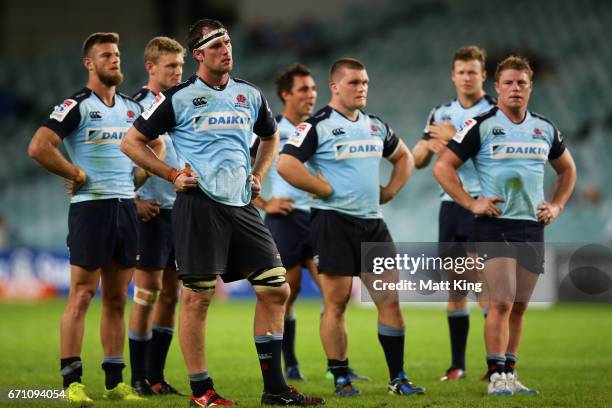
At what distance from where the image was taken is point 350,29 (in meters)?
27.0

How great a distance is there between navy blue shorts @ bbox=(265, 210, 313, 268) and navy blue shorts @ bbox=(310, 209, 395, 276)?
148cm

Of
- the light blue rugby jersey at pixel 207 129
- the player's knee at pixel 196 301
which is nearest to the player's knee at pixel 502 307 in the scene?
the light blue rugby jersey at pixel 207 129

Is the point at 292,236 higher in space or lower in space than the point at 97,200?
lower

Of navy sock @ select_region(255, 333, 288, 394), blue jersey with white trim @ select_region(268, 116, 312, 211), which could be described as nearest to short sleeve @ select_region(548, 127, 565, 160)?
blue jersey with white trim @ select_region(268, 116, 312, 211)

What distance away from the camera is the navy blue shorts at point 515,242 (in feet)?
24.4

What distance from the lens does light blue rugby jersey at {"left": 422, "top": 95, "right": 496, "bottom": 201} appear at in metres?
8.87

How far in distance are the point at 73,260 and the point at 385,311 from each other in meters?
2.42

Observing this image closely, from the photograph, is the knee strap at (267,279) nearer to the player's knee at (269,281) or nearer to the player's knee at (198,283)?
the player's knee at (269,281)

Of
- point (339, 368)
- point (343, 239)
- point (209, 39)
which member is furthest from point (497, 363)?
point (209, 39)

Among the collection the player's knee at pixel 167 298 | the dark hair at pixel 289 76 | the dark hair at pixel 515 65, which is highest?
the dark hair at pixel 289 76

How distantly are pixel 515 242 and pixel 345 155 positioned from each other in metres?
1.50

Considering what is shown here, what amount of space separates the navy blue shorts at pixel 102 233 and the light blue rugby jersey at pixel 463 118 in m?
3.11

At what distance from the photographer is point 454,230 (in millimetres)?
9047

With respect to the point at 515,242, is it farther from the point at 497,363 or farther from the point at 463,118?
the point at 463,118
